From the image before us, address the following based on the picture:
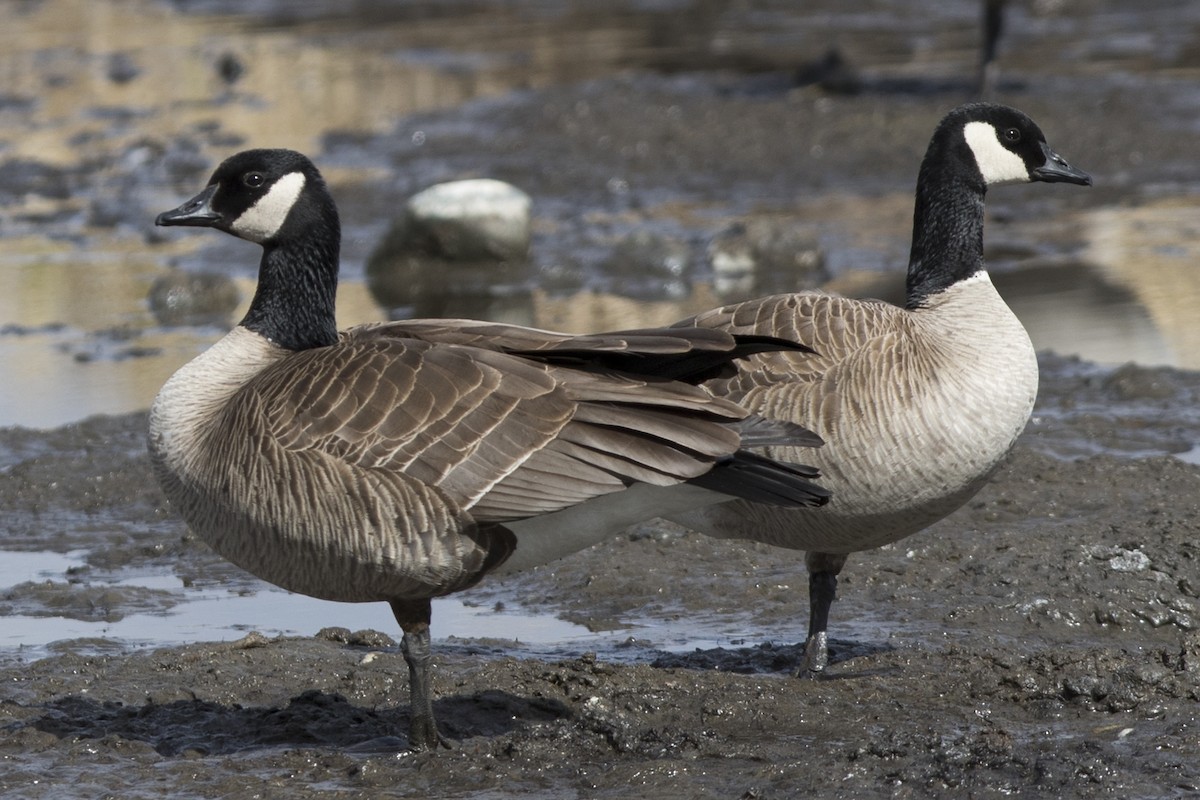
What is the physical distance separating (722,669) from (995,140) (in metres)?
2.20

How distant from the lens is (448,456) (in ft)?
15.7

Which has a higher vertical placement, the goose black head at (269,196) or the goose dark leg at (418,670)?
the goose black head at (269,196)

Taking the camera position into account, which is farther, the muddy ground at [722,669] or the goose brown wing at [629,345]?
the muddy ground at [722,669]

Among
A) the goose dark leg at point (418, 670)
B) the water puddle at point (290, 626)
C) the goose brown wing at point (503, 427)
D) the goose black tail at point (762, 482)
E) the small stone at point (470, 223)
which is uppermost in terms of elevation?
the goose brown wing at point (503, 427)

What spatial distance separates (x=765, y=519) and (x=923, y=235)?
133cm

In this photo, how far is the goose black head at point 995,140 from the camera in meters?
6.27

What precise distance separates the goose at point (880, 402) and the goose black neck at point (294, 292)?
1.32 metres

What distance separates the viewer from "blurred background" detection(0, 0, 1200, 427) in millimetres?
11164

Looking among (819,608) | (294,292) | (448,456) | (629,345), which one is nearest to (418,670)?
(448,456)

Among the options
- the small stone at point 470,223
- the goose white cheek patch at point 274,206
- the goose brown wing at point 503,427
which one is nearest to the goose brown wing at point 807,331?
the goose brown wing at point 503,427

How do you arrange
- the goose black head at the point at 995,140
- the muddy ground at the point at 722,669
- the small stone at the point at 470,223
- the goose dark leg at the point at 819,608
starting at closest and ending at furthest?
the muddy ground at the point at 722,669
the goose dark leg at the point at 819,608
the goose black head at the point at 995,140
the small stone at the point at 470,223

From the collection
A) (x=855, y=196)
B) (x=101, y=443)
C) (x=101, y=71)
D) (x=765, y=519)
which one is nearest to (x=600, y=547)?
(x=765, y=519)

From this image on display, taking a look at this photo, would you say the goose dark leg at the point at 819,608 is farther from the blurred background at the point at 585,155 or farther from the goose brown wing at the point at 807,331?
the blurred background at the point at 585,155

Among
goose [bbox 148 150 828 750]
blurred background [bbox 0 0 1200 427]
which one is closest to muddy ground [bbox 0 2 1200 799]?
goose [bbox 148 150 828 750]
